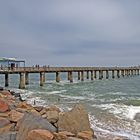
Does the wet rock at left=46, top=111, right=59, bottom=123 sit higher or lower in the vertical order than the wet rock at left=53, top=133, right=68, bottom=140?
higher

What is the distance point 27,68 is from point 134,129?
34.7 m

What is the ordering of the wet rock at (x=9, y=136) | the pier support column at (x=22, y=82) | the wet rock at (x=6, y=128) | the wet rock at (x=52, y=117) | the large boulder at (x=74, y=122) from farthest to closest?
the pier support column at (x=22, y=82)
the wet rock at (x=52, y=117)
the large boulder at (x=74, y=122)
the wet rock at (x=6, y=128)
the wet rock at (x=9, y=136)

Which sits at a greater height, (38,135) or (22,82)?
(22,82)

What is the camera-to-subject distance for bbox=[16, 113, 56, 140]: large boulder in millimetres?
9695

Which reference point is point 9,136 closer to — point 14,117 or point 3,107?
point 14,117

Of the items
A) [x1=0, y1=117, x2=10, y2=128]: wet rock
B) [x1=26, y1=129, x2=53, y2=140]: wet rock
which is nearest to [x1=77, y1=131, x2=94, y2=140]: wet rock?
[x1=26, y1=129, x2=53, y2=140]: wet rock

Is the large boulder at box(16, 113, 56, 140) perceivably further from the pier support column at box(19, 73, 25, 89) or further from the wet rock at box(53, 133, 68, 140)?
the pier support column at box(19, 73, 25, 89)

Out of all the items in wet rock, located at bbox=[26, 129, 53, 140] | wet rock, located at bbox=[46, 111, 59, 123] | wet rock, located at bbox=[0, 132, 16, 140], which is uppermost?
wet rock, located at bbox=[46, 111, 59, 123]

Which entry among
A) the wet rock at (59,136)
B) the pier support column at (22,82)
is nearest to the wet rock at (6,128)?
the wet rock at (59,136)

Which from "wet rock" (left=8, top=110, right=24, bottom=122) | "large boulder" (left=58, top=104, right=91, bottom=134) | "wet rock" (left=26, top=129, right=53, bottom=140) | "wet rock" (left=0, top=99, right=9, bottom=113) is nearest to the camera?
"wet rock" (left=26, top=129, right=53, bottom=140)

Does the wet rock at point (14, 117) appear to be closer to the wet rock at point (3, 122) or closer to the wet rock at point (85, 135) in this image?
the wet rock at point (3, 122)

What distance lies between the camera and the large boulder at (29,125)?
970 centimetres

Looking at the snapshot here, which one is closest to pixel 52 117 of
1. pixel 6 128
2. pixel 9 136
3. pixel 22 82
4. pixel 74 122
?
pixel 74 122

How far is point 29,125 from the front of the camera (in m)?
9.97
